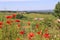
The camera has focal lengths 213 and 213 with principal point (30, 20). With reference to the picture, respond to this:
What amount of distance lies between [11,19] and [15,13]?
0.24m

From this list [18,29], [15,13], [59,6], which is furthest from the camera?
[59,6]

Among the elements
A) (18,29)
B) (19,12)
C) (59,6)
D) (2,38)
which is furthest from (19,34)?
(59,6)

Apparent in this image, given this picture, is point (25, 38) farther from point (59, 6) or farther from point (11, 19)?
point (59, 6)

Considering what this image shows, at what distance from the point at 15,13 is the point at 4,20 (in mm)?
317

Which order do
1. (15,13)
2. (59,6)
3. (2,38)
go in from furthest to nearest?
1. (59,6)
2. (15,13)
3. (2,38)

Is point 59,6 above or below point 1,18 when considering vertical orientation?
below

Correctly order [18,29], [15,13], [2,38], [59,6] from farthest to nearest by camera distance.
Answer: [59,6] < [15,13] < [18,29] < [2,38]

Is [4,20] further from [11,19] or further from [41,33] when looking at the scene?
[41,33]

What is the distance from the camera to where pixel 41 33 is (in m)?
4.42

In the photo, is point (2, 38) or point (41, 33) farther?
point (41, 33)

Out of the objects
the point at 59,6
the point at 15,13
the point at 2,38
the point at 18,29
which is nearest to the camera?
the point at 2,38

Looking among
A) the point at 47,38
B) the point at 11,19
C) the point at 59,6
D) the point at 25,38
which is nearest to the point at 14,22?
the point at 11,19

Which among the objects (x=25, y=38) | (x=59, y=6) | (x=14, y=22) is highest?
(x=14, y=22)

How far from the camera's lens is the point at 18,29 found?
439cm
